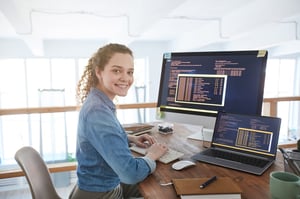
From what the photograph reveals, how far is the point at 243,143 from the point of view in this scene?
50.3 inches

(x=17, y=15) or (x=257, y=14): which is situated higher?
(x=257, y=14)

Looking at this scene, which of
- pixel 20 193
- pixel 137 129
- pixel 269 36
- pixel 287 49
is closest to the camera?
pixel 137 129

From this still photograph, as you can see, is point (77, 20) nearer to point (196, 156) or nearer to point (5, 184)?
point (5, 184)

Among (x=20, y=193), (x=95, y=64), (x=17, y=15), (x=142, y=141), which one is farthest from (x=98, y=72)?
(x=20, y=193)

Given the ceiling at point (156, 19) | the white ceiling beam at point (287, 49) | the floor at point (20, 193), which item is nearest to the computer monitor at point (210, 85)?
the ceiling at point (156, 19)

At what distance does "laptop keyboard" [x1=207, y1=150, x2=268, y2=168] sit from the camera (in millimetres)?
1163

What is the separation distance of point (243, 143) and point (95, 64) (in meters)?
0.80

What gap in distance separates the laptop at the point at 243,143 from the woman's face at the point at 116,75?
49 cm

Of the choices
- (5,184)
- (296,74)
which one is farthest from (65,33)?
(296,74)

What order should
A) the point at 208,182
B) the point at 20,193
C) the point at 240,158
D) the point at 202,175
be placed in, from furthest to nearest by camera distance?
the point at 20,193 → the point at 240,158 → the point at 202,175 → the point at 208,182

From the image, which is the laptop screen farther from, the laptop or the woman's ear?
the woman's ear

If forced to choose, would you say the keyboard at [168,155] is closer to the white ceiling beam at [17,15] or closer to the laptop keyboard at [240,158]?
the laptop keyboard at [240,158]

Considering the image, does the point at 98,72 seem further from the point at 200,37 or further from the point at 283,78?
the point at 283,78

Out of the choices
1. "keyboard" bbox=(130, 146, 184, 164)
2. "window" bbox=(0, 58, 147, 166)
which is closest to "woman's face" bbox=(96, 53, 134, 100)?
"keyboard" bbox=(130, 146, 184, 164)
